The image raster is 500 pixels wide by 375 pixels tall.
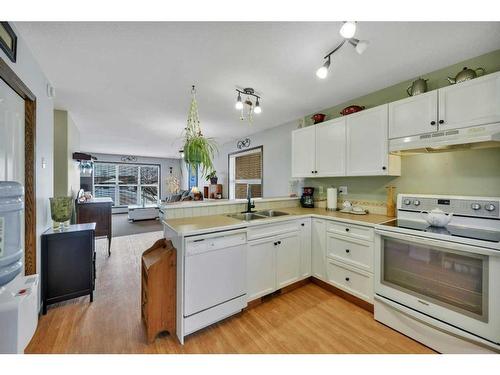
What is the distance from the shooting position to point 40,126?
1.91 meters

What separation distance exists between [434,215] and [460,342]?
891 millimetres

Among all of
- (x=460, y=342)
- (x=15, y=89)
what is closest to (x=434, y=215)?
(x=460, y=342)

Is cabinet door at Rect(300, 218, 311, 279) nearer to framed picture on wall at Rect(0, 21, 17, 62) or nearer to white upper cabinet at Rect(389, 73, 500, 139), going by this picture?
white upper cabinet at Rect(389, 73, 500, 139)

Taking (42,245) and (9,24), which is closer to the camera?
(9,24)

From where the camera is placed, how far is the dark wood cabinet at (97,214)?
138 inches

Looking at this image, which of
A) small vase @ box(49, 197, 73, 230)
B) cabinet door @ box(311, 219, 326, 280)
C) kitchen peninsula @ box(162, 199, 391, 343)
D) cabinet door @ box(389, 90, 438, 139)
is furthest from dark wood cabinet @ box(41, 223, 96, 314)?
cabinet door @ box(389, 90, 438, 139)

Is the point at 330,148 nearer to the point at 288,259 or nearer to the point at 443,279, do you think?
the point at 288,259

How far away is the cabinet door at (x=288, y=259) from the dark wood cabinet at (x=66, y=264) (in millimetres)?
1955

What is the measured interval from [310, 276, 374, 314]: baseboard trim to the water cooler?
2.40 metres

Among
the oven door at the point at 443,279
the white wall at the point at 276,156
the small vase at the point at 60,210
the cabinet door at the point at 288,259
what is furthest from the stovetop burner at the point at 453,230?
the small vase at the point at 60,210

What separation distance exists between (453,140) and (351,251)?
1.28 metres

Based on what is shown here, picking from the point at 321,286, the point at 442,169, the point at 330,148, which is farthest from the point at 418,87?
the point at 321,286
